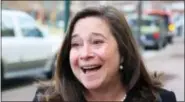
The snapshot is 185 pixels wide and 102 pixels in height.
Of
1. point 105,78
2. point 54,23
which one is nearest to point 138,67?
point 105,78

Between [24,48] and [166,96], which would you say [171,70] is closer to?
[24,48]

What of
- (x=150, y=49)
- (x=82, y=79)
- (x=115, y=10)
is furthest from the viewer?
(x=150, y=49)

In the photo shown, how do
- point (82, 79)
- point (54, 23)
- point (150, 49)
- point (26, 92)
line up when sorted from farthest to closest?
point (150, 49), point (54, 23), point (26, 92), point (82, 79)

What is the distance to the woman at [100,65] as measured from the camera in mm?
1927

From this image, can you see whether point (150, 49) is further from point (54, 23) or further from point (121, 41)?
point (121, 41)

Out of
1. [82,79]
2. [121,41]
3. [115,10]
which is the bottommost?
[82,79]

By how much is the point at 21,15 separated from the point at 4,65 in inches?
46.7

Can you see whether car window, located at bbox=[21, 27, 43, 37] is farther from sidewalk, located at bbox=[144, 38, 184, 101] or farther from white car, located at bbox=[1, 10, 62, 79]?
sidewalk, located at bbox=[144, 38, 184, 101]

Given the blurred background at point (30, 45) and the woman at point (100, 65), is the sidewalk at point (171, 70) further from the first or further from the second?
the woman at point (100, 65)

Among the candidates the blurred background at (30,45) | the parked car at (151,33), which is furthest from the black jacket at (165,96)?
the parked car at (151,33)

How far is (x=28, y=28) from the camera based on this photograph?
1018 cm

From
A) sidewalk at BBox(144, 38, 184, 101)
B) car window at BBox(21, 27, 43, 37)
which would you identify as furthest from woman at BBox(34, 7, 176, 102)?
car window at BBox(21, 27, 43, 37)

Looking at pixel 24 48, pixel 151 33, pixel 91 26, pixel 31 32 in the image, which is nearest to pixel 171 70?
pixel 31 32

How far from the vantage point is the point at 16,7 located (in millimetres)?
10008
